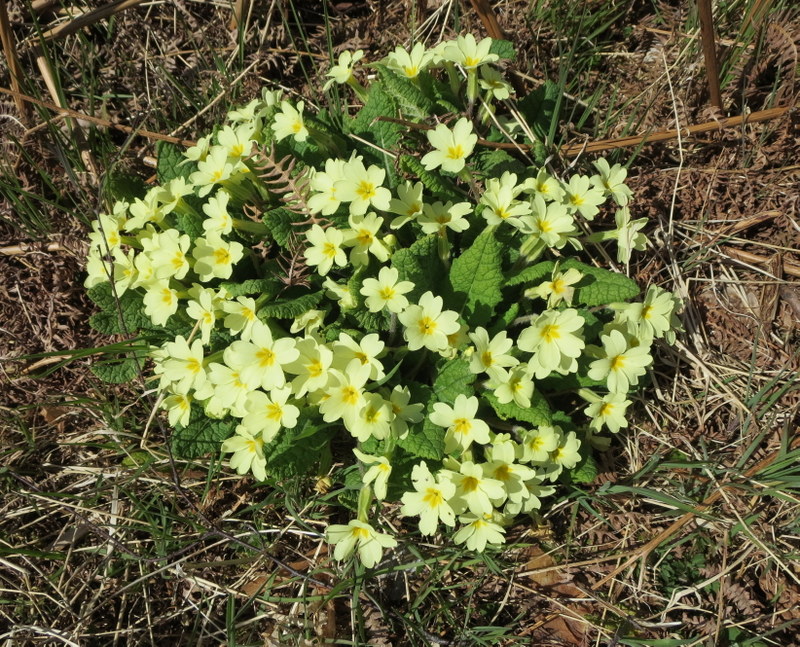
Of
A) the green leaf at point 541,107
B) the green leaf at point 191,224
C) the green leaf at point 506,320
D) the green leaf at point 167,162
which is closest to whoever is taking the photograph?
the green leaf at point 506,320

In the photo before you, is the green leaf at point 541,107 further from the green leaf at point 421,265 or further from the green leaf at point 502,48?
the green leaf at point 421,265

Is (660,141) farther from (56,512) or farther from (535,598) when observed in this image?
(56,512)

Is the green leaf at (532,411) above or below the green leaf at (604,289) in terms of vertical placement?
below

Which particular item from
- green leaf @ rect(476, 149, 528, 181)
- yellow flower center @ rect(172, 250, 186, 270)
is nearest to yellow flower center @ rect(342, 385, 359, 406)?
yellow flower center @ rect(172, 250, 186, 270)

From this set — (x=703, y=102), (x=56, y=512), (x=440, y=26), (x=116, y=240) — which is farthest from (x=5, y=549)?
(x=703, y=102)

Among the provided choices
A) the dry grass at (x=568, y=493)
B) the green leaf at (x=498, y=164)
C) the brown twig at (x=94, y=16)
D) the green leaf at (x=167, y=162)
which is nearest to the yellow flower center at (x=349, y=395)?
the dry grass at (x=568, y=493)

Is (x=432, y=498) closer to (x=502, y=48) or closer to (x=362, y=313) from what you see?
(x=362, y=313)
